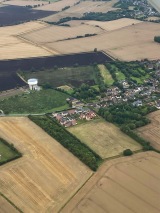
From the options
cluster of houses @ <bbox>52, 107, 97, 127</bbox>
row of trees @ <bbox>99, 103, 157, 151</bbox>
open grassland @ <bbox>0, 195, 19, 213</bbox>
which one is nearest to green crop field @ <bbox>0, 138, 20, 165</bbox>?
open grassland @ <bbox>0, 195, 19, 213</bbox>

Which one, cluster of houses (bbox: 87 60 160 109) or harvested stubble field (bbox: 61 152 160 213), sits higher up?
harvested stubble field (bbox: 61 152 160 213)

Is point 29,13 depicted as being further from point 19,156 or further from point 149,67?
point 19,156

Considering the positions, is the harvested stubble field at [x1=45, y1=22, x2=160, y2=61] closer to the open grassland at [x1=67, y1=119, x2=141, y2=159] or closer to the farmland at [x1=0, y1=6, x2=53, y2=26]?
the farmland at [x1=0, y1=6, x2=53, y2=26]

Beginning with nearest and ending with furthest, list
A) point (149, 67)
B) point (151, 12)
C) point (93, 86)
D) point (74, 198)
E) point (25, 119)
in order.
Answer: point (74, 198), point (25, 119), point (93, 86), point (149, 67), point (151, 12)

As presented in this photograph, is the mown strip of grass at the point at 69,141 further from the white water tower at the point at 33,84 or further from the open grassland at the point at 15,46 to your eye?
the open grassland at the point at 15,46

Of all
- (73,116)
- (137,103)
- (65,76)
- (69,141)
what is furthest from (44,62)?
(69,141)

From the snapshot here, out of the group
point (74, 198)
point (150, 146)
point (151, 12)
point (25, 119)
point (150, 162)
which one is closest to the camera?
point (74, 198)

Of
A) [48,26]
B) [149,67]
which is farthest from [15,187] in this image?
[48,26]

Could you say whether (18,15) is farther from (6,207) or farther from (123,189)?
(6,207)
